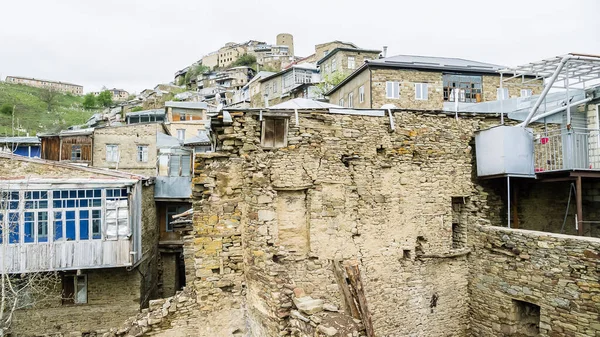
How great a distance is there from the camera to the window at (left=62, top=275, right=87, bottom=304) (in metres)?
15.1

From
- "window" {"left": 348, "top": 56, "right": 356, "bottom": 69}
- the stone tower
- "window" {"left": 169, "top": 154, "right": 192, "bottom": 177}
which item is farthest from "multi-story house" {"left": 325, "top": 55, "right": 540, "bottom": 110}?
the stone tower

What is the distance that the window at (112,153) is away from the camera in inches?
871

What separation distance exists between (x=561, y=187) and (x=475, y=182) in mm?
3096

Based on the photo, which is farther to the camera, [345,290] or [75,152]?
[75,152]

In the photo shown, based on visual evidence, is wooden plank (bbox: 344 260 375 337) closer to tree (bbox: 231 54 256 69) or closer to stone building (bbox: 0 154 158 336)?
stone building (bbox: 0 154 158 336)

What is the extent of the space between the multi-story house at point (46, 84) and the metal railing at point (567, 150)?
96.8 meters

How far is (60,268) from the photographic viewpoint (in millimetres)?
13898

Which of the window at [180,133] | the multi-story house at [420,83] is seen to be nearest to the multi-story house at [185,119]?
the window at [180,133]

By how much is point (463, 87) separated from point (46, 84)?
10729 cm

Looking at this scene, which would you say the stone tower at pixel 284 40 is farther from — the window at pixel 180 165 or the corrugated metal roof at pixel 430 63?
the window at pixel 180 165

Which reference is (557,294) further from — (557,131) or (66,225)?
(66,225)

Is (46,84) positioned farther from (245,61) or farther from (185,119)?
(185,119)

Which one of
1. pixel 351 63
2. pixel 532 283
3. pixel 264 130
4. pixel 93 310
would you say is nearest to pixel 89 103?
pixel 351 63

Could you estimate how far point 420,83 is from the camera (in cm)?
2027
